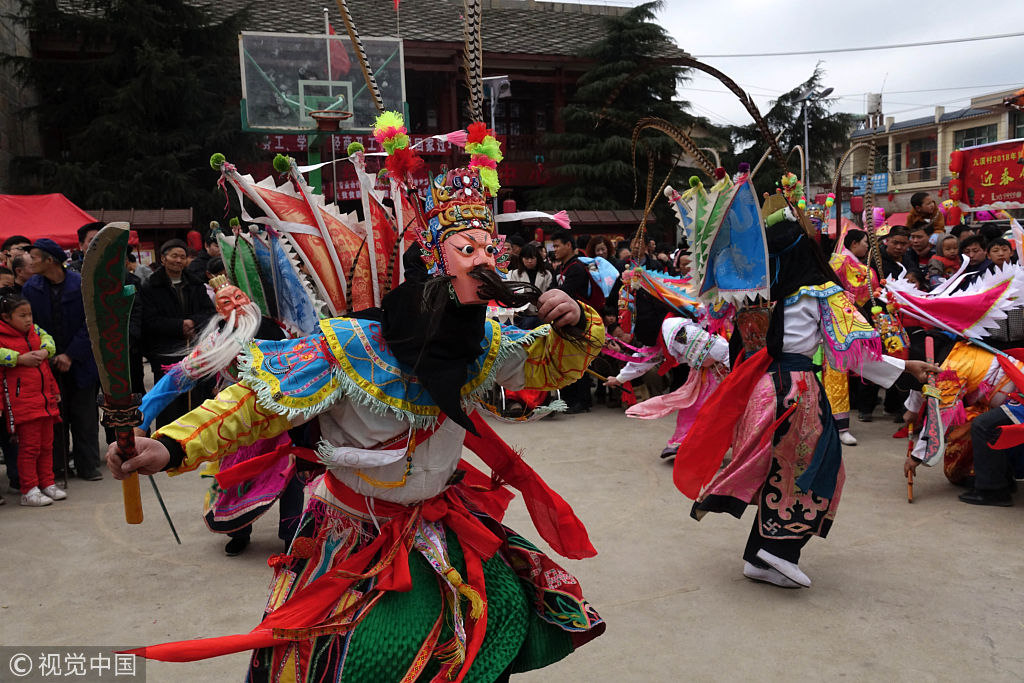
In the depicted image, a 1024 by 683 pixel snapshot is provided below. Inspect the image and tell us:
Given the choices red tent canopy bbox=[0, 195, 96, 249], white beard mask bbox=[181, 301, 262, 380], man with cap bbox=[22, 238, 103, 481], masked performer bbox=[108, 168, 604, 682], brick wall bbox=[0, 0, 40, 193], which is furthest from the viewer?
brick wall bbox=[0, 0, 40, 193]

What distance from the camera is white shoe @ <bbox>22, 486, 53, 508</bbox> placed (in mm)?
5797

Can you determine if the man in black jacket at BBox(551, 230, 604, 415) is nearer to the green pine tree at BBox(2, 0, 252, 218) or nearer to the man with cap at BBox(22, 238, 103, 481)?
the man with cap at BBox(22, 238, 103, 481)

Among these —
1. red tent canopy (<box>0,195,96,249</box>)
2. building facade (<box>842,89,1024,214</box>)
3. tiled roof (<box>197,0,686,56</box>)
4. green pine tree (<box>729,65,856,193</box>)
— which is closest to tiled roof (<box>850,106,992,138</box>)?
building facade (<box>842,89,1024,214</box>)

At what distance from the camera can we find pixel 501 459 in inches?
97.0

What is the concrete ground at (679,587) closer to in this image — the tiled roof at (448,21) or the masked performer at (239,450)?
the masked performer at (239,450)

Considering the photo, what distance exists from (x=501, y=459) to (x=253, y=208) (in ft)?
5.37

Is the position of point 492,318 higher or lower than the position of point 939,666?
higher

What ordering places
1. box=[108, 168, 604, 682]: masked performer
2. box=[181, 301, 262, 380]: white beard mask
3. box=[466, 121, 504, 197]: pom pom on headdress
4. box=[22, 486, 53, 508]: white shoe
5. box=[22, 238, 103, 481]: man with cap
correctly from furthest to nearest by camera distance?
box=[22, 238, 103, 481]: man with cap → box=[22, 486, 53, 508]: white shoe → box=[181, 301, 262, 380]: white beard mask → box=[466, 121, 504, 197]: pom pom on headdress → box=[108, 168, 604, 682]: masked performer

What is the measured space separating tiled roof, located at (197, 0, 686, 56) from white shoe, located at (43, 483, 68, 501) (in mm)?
14617

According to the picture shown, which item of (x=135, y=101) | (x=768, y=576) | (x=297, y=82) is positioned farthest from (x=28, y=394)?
(x=135, y=101)

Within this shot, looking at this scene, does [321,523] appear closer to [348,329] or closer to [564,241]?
[348,329]

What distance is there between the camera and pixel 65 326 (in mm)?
6164

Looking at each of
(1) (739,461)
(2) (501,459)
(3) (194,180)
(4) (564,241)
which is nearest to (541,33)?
(3) (194,180)

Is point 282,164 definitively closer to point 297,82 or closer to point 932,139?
point 297,82
